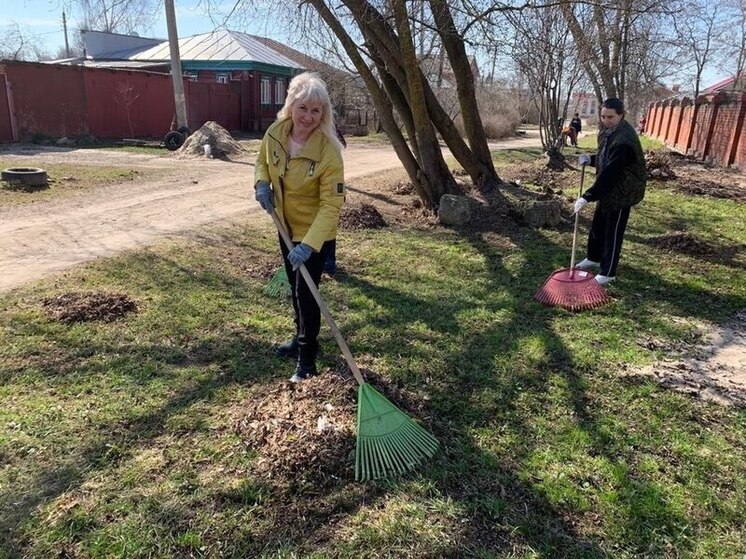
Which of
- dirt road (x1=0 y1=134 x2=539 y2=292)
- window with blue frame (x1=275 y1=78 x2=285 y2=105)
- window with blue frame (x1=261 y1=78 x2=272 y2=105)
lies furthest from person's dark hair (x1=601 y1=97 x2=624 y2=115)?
window with blue frame (x1=275 y1=78 x2=285 y2=105)

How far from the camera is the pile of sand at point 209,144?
54.4 ft

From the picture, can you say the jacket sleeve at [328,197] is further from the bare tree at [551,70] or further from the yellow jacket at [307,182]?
the bare tree at [551,70]

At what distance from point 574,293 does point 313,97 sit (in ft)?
9.75

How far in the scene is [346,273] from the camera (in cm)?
580

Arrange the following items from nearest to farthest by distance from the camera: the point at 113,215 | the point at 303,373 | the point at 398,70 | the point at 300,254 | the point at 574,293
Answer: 1. the point at 300,254
2. the point at 303,373
3. the point at 574,293
4. the point at 398,70
5. the point at 113,215

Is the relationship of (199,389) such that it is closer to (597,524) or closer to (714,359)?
(597,524)

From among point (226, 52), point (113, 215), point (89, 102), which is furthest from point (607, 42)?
point (226, 52)

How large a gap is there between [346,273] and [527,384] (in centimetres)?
264

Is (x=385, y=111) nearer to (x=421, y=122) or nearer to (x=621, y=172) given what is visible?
(x=421, y=122)

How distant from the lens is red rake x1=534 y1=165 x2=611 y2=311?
479 centimetres

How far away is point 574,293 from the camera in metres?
4.83

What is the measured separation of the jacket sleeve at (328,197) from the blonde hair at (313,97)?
10 centimetres

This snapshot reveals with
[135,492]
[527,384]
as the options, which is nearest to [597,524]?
[527,384]

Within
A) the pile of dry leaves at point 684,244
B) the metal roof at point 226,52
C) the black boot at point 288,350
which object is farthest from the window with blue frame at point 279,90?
the black boot at point 288,350
